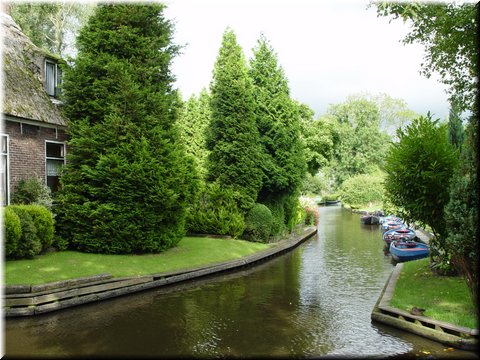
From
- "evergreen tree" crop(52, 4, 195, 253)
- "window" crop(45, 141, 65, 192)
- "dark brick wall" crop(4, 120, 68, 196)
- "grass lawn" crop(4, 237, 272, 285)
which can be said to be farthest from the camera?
"window" crop(45, 141, 65, 192)

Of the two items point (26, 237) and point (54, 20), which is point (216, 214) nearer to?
point (26, 237)

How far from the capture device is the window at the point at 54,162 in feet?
57.5

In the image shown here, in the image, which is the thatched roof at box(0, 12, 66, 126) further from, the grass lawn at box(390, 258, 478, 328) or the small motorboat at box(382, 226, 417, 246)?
the small motorboat at box(382, 226, 417, 246)

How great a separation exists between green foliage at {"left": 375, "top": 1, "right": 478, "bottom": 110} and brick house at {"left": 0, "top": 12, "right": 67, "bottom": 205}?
46.7 feet

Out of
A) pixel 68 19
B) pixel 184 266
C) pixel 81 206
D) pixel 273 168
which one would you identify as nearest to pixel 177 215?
pixel 184 266

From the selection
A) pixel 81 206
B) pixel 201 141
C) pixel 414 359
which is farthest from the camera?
pixel 201 141

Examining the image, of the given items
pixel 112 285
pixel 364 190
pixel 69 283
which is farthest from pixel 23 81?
pixel 364 190

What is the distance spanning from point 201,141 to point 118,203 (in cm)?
1675

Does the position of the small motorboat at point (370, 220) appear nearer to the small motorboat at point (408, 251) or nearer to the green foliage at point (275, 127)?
the green foliage at point (275, 127)

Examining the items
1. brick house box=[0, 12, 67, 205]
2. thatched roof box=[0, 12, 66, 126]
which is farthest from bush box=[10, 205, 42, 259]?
thatched roof box=[0, 12, 66, 126]

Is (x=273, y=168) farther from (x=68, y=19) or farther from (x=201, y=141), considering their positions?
(x=68, y=19)

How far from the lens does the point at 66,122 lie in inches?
698

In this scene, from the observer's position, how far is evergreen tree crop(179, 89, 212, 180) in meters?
32.7

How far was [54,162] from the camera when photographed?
17.8m
